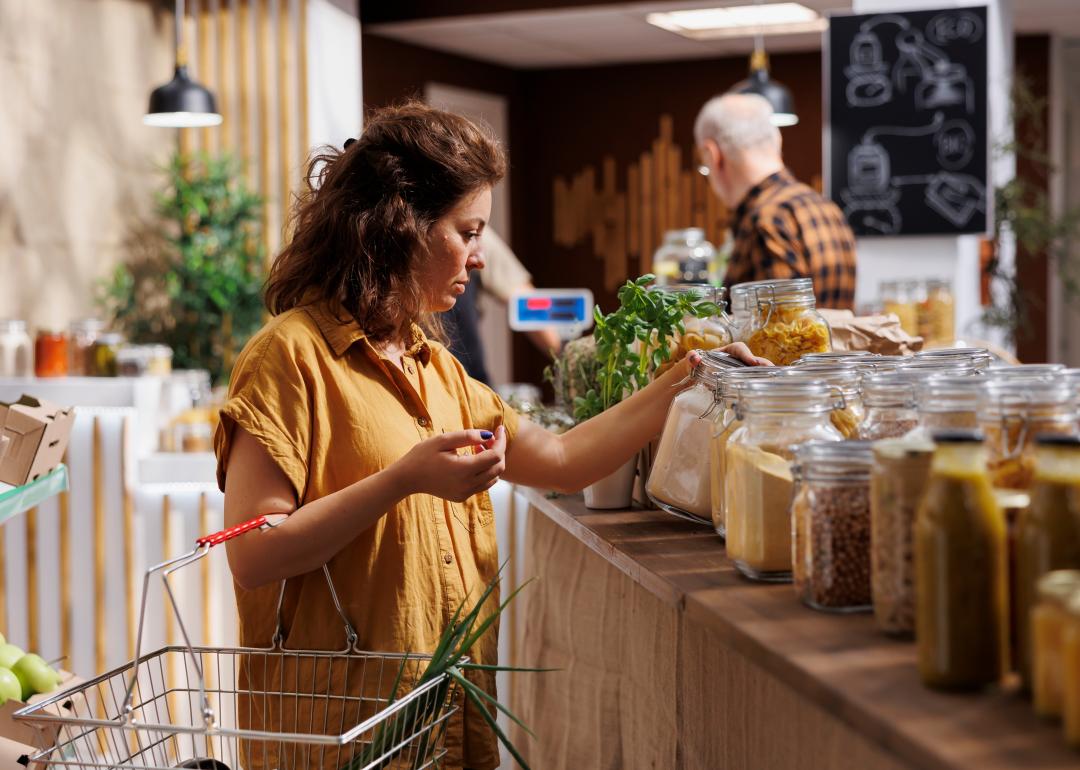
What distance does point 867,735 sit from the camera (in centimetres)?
90

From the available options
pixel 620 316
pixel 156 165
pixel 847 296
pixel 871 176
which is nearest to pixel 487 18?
pixel 156 165

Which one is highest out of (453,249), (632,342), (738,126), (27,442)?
(738,126)

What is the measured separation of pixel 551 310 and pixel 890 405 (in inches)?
55.5

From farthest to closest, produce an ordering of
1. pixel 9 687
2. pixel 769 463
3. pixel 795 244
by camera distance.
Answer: pixel 795 244
pixel 9 687
pixel 769 463

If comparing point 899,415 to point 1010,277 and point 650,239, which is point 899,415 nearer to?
point 1010,277

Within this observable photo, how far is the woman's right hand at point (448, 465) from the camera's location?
1482 millimetres

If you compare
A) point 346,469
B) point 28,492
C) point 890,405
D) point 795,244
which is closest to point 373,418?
point 346,469

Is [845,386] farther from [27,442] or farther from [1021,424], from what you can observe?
[27,442]

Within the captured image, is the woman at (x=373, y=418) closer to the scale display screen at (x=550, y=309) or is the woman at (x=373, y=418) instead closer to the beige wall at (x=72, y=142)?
the scale display screen at (x=550, y=309)

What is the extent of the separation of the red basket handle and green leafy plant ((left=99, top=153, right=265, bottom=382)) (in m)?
5.12

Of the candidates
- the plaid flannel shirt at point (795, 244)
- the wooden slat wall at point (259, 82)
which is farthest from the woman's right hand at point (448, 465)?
the wooden slat wall at point (259, 82)

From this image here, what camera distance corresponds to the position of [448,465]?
1.49 m

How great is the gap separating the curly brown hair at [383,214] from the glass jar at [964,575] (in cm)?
95

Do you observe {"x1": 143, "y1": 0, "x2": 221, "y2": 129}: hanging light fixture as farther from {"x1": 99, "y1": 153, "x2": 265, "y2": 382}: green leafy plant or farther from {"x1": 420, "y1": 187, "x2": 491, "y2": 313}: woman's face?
{"x1": 420, "y1": 187, "x2": 491, "y2": 313}: woman's face
